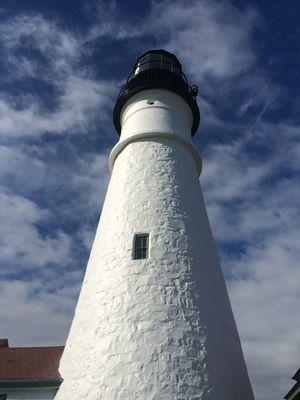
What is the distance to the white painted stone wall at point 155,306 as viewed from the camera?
6.47m

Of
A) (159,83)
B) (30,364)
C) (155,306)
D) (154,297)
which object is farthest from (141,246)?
(159,83)

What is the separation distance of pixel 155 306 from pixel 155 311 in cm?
10

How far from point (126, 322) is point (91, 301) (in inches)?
44.8

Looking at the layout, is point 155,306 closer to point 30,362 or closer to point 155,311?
point 155,311

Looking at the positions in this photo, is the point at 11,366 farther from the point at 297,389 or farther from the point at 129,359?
the point at 297,389

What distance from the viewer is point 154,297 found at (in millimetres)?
7211

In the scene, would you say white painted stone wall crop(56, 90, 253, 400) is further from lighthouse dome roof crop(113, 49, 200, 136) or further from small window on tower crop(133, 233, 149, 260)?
lighthouse dome roof crop(113, 49, 200, 136)

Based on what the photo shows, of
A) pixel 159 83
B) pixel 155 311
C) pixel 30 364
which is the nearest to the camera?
pixel 155 311

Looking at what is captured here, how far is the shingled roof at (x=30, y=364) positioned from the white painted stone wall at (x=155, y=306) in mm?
1236

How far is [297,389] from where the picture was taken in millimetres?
8062

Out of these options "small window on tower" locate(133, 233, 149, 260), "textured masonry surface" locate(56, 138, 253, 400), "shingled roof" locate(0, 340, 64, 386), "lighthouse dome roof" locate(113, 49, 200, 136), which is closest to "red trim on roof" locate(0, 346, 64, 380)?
"shingled roof" locate(0, 340, 64, 386)

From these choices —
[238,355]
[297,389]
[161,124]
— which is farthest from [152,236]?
[297,389]

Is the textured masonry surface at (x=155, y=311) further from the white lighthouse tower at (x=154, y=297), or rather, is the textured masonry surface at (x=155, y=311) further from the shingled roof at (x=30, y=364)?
the shingled roof at (x=30, y=364)

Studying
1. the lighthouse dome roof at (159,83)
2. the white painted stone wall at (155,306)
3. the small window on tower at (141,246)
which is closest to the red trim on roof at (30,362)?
the white painted stone wall at (155,306)
